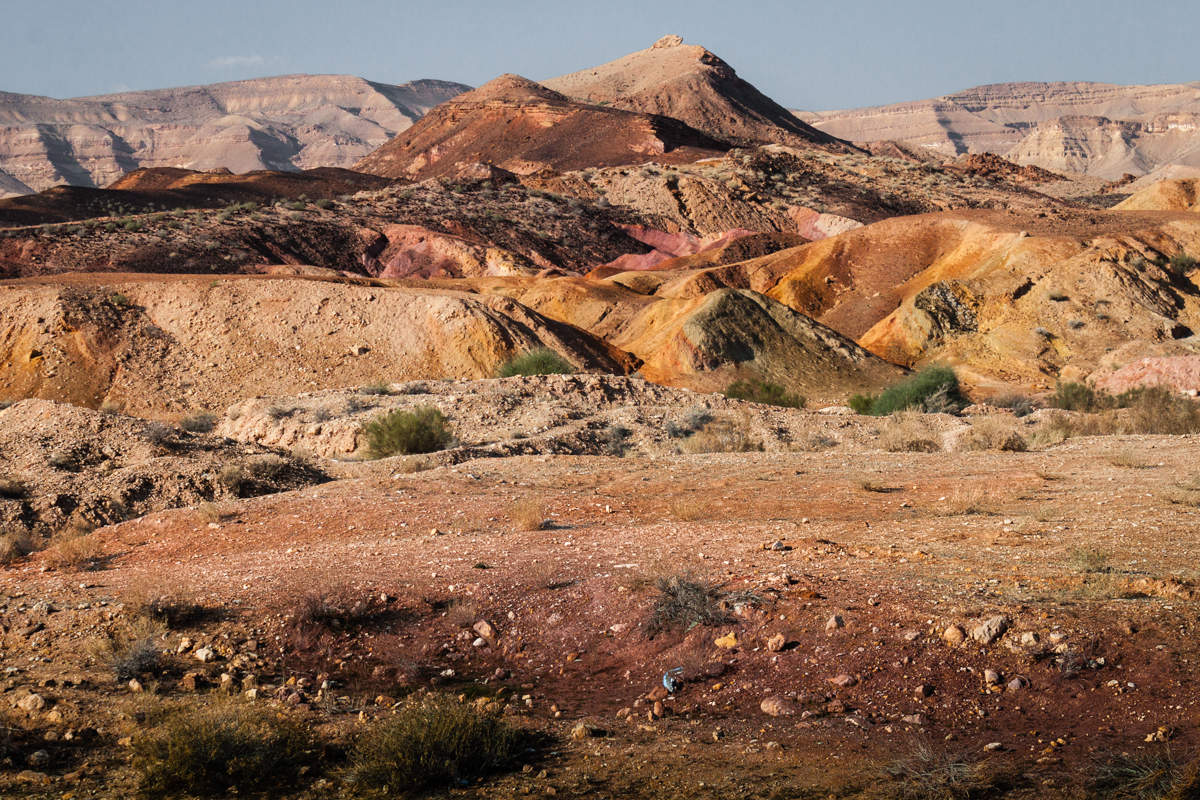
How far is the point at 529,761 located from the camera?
17.1ft

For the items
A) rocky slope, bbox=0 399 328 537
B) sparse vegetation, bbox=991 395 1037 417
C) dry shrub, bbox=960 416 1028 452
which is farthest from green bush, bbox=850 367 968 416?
rocky slope, bbox=0 399 328 537

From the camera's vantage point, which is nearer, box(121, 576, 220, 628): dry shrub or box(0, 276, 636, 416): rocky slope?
box(121, 576, 220, 628): dry shrub

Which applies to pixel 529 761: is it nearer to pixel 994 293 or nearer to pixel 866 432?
pixel 866 432

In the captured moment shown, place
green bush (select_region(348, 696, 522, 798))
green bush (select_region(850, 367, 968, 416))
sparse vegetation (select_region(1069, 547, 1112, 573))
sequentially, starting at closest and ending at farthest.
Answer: green bush (select_region(348, 696, 522, 798)) → sparse vegetation (select_region(1069, 547, 1112, 573)) → green bush (select_region(850, 367, 968, 416))

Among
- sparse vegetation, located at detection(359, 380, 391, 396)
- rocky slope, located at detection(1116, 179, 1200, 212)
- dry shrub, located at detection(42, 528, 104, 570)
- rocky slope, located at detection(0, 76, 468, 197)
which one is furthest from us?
rocky slope, located at detection(0, 76, 468, 197)

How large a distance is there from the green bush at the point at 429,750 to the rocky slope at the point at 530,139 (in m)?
70.5

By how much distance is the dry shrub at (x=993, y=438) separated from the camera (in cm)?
1393

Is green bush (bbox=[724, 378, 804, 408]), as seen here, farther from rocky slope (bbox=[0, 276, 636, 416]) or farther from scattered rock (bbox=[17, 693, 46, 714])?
scattered rock (bbox=[17, 693, 46, 714])

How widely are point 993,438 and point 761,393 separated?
11.4 meters

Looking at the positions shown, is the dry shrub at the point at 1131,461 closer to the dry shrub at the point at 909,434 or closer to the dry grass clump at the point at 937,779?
the dry shrub at the point at 909,434

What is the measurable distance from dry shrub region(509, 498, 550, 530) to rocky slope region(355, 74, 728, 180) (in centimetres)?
6571

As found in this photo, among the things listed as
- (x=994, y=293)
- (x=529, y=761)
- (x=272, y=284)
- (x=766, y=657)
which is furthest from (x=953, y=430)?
(x=272, y=284)

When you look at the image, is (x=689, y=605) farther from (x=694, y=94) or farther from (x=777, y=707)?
(x=694, y=94)

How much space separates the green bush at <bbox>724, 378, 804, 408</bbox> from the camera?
2518 centimetres
